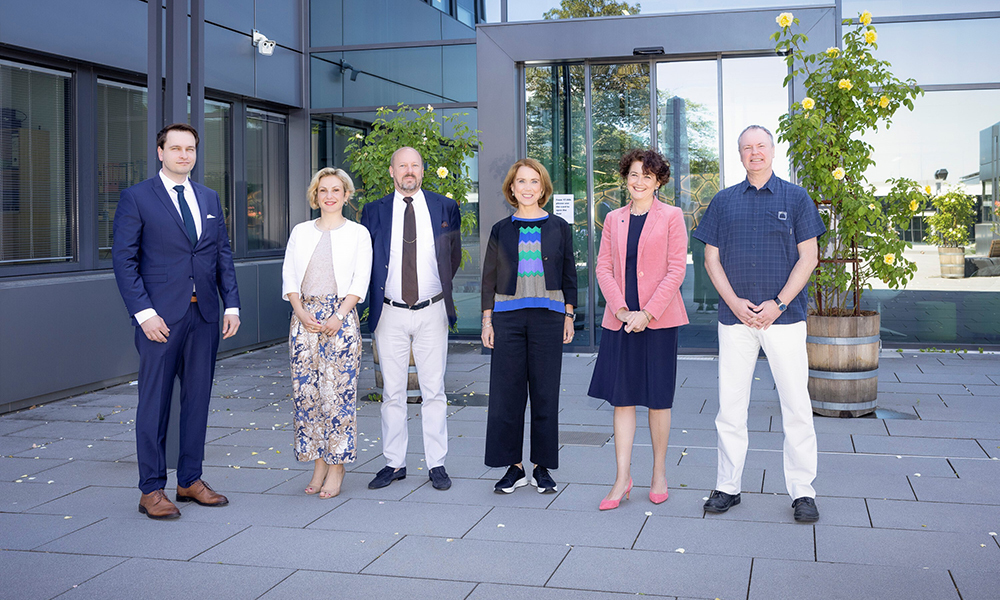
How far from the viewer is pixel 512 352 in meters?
4.65

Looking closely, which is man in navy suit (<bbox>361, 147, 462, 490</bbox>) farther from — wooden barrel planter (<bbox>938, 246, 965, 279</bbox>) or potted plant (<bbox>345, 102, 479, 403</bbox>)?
wooden barrel planter (<bbox>938, 246, 965, 279</bbox>)

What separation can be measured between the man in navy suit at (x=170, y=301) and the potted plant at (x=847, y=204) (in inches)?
165

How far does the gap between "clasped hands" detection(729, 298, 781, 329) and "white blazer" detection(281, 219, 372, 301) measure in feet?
6.17

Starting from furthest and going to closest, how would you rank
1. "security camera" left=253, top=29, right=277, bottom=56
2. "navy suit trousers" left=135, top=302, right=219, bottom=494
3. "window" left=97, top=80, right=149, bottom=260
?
"security camera" left=253, top=29, right=277, bottom=56 < "window" left=97, top=80, right=149, bottom=260 < "navy suit trousers" left=135, top=302, right=219, bottom=494

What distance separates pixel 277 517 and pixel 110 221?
524 cm

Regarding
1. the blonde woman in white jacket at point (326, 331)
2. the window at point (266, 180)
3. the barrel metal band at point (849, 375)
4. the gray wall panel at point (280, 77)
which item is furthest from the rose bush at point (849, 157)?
the window at point (266, 180)

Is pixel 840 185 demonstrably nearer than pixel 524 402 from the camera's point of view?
No

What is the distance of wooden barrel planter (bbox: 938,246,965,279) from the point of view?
32.4ft

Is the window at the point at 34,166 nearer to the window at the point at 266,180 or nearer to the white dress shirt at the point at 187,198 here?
the window at the point at 266,180

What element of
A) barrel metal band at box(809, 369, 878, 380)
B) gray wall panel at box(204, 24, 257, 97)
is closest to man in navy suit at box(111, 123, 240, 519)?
barrel metal band at box(809, 369, 878, 380)

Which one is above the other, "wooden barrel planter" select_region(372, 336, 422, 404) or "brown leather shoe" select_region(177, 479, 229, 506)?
"wooden barrel planter" select_region(372, 336, 422, 404)

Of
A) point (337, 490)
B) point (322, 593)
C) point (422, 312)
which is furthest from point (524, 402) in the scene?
point (322, 593)

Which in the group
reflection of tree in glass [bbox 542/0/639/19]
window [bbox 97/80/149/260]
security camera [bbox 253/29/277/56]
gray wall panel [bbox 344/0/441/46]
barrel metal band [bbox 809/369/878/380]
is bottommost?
barrel metal band [bbox 809/369/878/380]

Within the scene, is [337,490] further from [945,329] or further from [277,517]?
[945,329]
